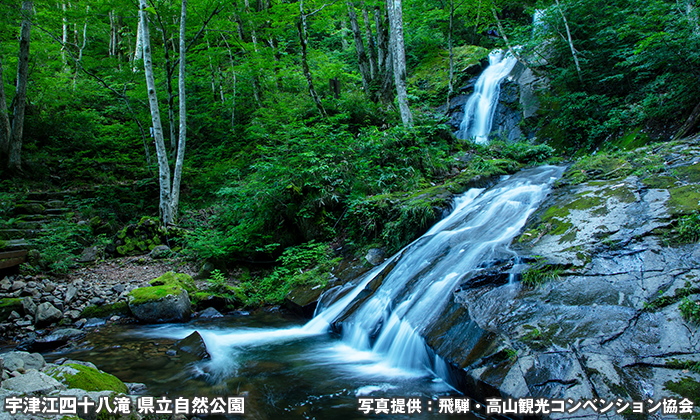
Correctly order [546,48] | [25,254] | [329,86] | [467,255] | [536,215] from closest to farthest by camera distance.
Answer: [467,255]
[536,215]
[25,254]
[546,48]
[329,86]

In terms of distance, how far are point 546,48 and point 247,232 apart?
12.8 metres

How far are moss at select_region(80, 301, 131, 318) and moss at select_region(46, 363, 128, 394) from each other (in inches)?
155

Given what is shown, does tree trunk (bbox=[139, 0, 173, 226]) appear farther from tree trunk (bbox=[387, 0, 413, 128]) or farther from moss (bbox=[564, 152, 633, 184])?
moss (bbox=[564, 152, 633, 184])

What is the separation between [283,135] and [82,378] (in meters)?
7.88

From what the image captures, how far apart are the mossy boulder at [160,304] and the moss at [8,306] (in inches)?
68.8

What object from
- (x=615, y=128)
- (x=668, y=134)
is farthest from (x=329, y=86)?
(x=668, y=134)

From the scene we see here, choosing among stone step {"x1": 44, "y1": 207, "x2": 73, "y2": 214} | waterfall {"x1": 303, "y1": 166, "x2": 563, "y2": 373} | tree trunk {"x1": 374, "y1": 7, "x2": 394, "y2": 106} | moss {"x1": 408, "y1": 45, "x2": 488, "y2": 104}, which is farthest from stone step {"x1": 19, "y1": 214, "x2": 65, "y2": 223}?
moss {"x1": 408, "y1": 45, "x2": 488, "y2": 104}

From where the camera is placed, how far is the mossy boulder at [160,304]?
6.84m

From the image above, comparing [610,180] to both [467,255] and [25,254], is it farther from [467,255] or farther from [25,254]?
[25,254]

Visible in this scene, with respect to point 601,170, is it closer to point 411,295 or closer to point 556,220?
point 556,220

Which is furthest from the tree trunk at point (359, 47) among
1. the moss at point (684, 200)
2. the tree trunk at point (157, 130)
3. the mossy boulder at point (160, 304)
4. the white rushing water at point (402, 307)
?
the moss at point (684, 200)

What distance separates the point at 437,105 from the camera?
690 inches

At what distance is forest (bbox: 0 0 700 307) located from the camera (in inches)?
334

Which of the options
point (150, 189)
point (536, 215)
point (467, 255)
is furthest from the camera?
point (150, 189)
